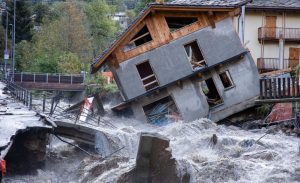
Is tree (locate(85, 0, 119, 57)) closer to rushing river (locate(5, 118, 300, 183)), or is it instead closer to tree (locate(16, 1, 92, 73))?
tree (locate(16, 1, 92, 73))

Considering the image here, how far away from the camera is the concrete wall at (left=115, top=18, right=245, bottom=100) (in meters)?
29.5

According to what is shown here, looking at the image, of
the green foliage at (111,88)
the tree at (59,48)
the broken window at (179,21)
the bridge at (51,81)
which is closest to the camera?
the broken window at (179,21)

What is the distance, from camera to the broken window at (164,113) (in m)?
29.8

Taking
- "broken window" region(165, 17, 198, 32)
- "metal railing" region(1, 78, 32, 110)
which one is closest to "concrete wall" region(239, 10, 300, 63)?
"broken window" region(165, 17, 198, 32)

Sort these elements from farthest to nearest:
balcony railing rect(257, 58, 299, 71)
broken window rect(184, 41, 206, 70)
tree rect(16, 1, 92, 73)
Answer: tree rect(16, 1, 92, 73) → balcony railing rect(257, 58, 299, 71) → broken window rect(184, 41, 206, 70)

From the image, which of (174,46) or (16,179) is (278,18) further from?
(16,179)

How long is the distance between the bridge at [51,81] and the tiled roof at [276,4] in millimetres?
17661

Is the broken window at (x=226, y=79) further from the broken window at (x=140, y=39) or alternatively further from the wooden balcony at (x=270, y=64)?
the wooden balcony at (x=270, y=64)

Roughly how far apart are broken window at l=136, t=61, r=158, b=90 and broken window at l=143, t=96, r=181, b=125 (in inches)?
49.3

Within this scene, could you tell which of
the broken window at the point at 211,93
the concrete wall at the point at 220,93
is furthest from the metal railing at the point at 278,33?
the concrete wall at the point at 220,93

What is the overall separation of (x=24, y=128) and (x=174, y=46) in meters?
13.8

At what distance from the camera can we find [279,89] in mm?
20516

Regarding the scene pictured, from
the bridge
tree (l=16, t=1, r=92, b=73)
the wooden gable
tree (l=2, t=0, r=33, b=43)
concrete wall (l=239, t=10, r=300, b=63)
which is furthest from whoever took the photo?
tree (l=2, t=0, r=33, b=43)

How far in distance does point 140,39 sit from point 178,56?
268 centimetres
